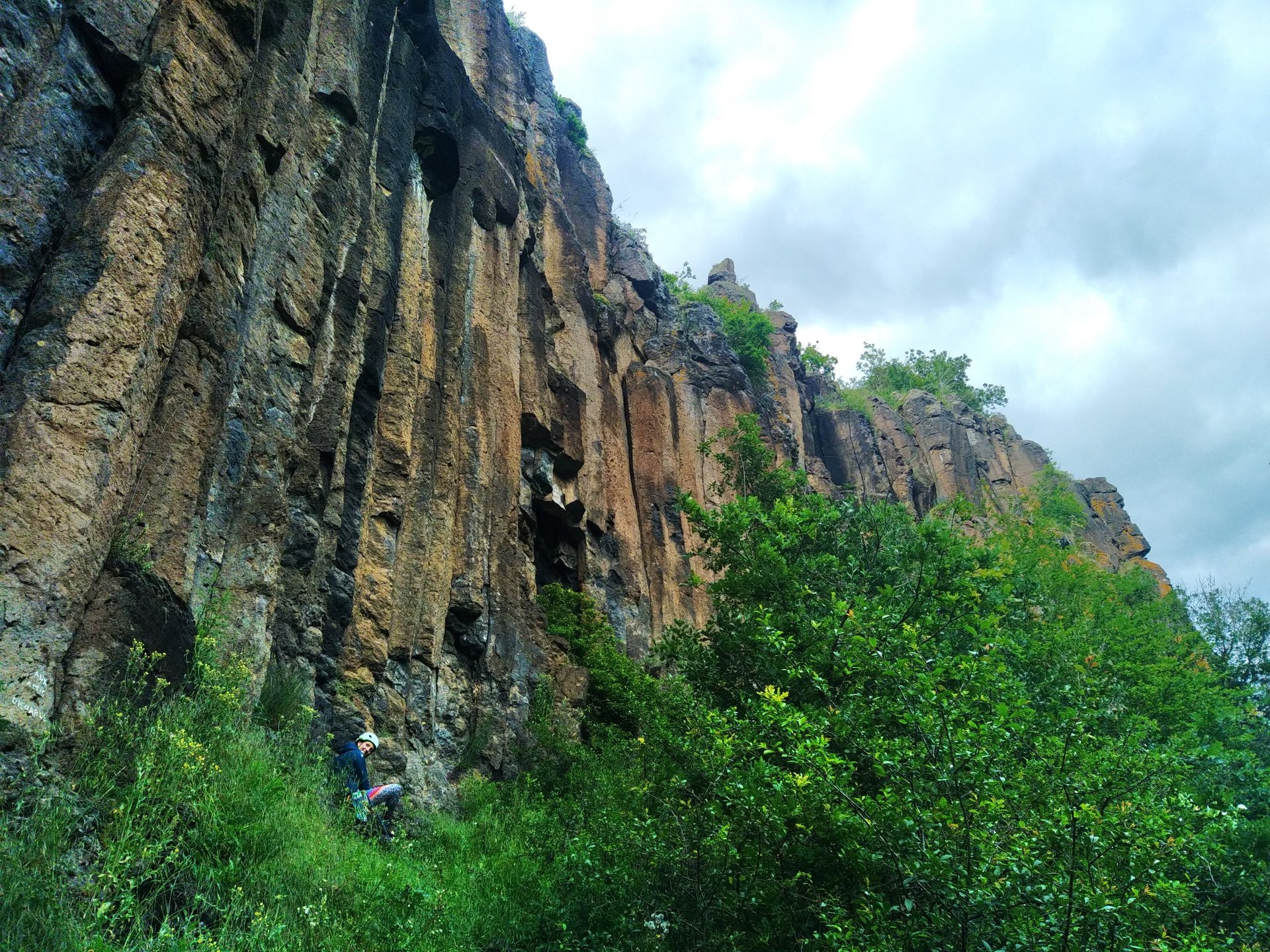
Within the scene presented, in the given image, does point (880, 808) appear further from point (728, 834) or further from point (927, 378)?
point (927, 378)

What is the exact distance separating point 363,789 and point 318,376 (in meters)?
5.66

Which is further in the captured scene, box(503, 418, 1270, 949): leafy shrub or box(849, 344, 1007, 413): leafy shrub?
box(849, 344, 1007, 413): leafy shrub

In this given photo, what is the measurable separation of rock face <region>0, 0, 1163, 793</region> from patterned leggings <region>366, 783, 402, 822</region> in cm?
164

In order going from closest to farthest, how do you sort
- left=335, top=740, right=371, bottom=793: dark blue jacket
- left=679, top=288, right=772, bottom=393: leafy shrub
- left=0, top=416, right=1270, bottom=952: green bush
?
1. left=0, top=416, right=1270, bottom=952: green bush
2. left=335, top=740, right=371, bottom=793: dark blue jacket
3. left=679, top=288, right=772, bottom=393: leafy shrub

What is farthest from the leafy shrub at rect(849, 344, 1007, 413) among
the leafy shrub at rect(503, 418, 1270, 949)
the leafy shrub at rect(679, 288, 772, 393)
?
the leafy shrub at rect(503, 418, 1270, 949)

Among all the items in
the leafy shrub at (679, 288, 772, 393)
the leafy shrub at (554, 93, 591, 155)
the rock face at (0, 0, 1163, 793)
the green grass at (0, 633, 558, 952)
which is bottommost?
the green grass at (0, 633, 558, 952)

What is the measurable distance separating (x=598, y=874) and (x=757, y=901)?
5.50 feet

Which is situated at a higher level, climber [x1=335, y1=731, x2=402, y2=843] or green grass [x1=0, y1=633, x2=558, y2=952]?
climber [x1=335, y1=731, x2=402, y2=843]

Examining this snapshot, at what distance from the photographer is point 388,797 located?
9.52 m

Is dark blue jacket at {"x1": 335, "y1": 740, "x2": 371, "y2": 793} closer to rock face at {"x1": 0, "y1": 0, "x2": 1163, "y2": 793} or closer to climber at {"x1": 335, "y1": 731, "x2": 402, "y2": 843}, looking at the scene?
climber at {"x1": 335, "y1": 731, "x2": 402, "y2": 843}

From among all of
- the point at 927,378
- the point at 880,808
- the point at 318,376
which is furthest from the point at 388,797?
the point at 927,378

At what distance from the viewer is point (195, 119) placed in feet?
21.9

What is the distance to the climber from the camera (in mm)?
8516

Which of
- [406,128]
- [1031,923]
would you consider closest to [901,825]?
[1031,923]
